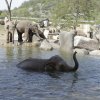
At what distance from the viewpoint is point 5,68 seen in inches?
639

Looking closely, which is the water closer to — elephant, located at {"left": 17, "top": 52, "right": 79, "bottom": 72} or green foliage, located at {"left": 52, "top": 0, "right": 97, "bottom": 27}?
elephant, located at {"left": 17, "top": 52, "right": 79, "bottom": 72}

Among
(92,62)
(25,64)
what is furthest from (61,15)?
(25,64)

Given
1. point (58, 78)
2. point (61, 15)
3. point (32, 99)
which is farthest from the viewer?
point (61, 15)

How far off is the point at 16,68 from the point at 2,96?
5.07 meters

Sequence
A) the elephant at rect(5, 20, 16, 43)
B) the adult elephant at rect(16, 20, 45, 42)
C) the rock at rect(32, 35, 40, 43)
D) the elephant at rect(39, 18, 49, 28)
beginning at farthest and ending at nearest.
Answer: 1. the elephant at rect(39, 18, 49, 28)
2. the rock at rect(32, 35, 40, 43)
3. the adult elephant at rect(16, 20, 45, 42)
4. the elephant at rect(5, 20, 16, 43)

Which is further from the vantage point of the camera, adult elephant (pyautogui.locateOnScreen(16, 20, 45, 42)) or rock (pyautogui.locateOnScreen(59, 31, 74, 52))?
adult elephant (pyautogui.locateOnScreen(16, 20, 45, 42))

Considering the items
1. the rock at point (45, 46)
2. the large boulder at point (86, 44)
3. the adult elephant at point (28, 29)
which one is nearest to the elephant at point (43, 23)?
the adult elephant at point (28, 29)

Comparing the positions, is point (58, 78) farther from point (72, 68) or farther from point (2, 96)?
point (2, 96)

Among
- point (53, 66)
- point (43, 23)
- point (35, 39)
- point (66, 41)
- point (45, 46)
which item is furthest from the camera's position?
point (43, 23)

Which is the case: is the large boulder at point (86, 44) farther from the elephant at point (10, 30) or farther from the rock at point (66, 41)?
the elephant at point (10, 30)

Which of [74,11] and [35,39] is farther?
[74,11]

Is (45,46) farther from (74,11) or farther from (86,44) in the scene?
(74,11)

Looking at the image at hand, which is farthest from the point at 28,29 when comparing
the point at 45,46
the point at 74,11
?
the point at 74,11

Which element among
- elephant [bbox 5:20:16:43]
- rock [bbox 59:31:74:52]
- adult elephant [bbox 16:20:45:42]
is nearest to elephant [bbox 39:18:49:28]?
adult elephant [bbox 16:20:45:42]
